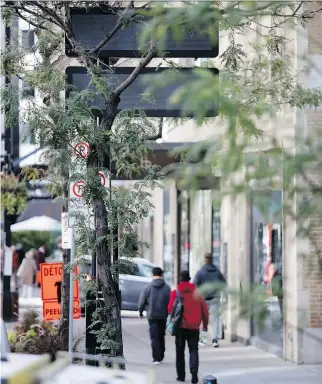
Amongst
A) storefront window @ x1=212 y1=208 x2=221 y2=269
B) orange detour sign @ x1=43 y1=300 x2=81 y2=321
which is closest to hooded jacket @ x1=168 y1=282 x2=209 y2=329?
orange detour sign @ x1=43 y1=300 x2=81 y2=321

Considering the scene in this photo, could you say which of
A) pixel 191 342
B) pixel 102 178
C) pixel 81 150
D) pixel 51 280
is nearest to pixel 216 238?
pixel 51 280

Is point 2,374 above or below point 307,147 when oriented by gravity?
below

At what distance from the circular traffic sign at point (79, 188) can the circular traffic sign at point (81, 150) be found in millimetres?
299

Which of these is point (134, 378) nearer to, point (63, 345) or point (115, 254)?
point (115, 254)

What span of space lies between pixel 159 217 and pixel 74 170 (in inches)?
1097

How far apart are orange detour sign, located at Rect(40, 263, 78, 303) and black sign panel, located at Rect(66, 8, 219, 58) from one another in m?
4.94

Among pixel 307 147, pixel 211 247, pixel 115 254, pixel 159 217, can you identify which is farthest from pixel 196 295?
pixel 159 217

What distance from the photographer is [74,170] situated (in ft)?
41.7

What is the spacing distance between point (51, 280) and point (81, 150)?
542 cm

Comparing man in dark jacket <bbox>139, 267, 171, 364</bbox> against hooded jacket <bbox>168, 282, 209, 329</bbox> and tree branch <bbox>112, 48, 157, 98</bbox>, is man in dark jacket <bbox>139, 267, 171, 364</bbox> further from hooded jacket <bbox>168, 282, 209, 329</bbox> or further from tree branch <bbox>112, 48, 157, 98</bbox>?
tree branch <bbox>112, 48, 157, 98</bbox>

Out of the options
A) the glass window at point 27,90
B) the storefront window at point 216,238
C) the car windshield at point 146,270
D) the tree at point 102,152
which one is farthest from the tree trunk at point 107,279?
the car windshield at point 146,270

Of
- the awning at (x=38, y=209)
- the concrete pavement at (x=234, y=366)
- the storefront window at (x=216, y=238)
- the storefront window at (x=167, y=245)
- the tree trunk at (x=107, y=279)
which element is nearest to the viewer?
the tree trunk at (x=107, y=279)

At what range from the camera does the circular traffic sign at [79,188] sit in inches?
492

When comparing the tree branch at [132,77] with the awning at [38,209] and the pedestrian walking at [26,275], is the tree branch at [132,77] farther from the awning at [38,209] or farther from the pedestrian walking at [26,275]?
the pedestrian walking at [26,275]
